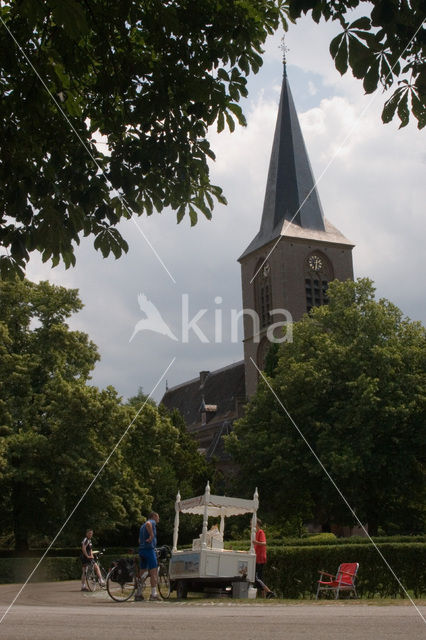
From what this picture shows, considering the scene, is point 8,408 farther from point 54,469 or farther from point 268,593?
point 268,593

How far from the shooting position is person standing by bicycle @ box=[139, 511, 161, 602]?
15.3 m

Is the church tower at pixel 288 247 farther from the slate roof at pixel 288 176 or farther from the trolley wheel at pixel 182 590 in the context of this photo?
the trolley wheel at pixel 182 590

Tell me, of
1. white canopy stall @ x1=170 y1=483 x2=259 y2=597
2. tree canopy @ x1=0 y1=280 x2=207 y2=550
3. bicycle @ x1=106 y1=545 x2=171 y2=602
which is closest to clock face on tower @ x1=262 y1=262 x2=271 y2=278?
tree canopy @ x1=0 y1=280 x2=207 y2=550

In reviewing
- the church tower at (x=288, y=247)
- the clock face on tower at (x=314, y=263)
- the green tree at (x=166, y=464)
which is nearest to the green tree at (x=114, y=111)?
the green tree at (x=166, y=464)

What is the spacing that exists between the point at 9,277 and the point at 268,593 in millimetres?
11999

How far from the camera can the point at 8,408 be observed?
106 feet

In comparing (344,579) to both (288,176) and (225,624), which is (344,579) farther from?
(288,176)

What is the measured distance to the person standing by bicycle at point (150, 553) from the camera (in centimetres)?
1530

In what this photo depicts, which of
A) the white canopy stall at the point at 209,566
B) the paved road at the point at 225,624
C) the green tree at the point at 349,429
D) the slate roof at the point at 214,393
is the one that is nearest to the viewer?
the paved road at the point at 225,624

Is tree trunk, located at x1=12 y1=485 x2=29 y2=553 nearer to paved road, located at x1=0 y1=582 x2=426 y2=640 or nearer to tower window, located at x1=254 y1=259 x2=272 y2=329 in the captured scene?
paved road, located at x1=0 y1=582 x2=426 y2=640

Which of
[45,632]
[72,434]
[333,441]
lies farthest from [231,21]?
[333,441]

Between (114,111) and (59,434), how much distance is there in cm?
2647

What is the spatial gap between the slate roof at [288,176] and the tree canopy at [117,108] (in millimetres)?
59698

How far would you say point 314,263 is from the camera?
6662 centimetres
